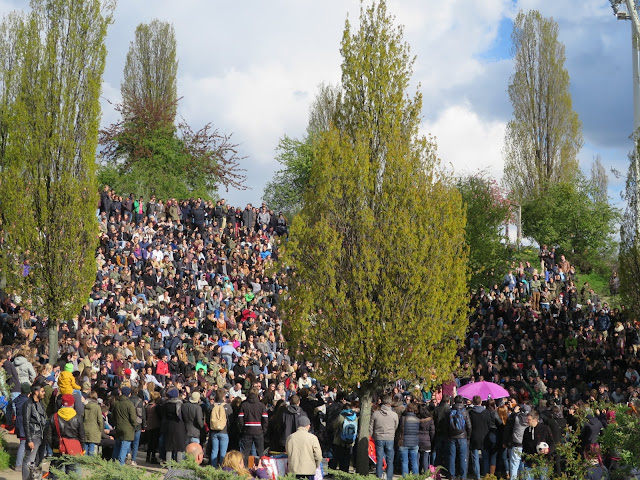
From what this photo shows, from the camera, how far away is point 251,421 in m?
16.9

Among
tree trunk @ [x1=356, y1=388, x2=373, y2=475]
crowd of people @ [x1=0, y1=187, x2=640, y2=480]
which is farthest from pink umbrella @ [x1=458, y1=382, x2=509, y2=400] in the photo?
tree trunk @ [x1=356, y1=388, x2=373, y2=475]

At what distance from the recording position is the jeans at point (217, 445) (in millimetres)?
16938

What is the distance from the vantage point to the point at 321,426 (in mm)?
18547

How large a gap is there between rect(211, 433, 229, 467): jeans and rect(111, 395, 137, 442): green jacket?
5.70 feet

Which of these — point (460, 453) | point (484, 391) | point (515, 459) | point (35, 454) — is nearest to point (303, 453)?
point (35, 454)

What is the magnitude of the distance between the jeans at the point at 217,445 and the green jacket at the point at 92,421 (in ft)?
10.1

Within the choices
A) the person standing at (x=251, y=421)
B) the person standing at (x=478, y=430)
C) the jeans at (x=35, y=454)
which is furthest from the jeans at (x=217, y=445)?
the person standing at (x=478, y=430)

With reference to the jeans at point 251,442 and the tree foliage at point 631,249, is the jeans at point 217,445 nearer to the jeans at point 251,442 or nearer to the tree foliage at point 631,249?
the jeans at point 251,442

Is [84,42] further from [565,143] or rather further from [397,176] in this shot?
[565,143]

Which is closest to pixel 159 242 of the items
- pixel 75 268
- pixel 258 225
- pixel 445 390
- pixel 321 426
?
pixel 258 225

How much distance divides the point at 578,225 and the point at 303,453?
1702 inches

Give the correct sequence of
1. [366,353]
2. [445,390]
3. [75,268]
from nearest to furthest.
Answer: [366,353] < [75,268] < [445,390]

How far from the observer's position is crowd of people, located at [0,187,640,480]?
1641cm

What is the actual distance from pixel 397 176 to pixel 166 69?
5316 cm
